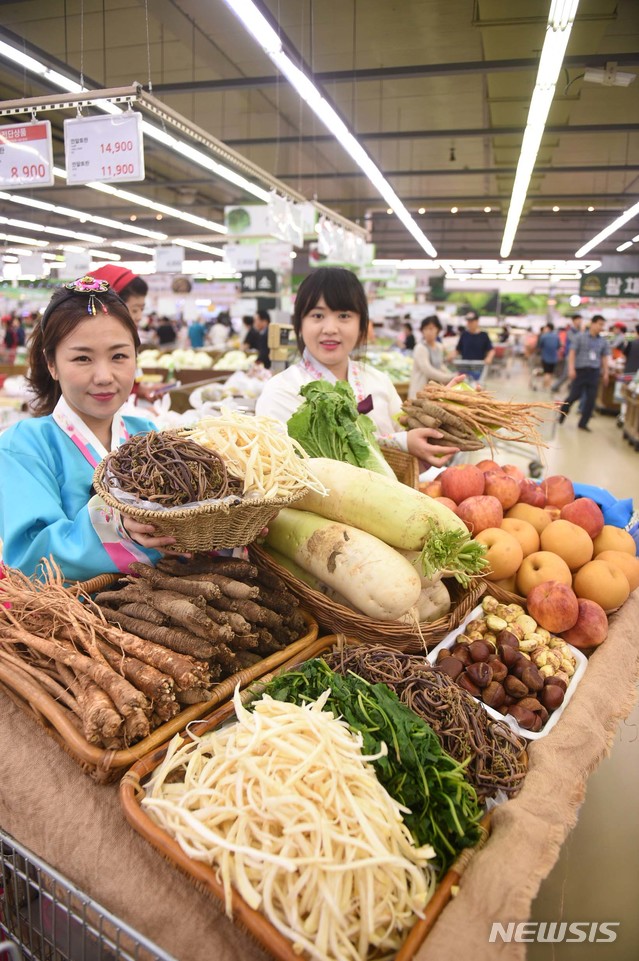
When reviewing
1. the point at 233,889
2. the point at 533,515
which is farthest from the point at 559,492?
the point at 233,889

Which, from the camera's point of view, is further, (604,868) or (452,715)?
(604,868)

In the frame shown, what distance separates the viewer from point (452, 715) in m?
1.34

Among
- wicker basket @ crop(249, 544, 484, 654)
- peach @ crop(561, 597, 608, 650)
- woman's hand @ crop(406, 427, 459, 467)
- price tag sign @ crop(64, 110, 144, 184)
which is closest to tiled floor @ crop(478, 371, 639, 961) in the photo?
peach @ crop(561, 597, 608, 650)

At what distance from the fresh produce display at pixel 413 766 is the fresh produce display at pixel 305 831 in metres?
0.03

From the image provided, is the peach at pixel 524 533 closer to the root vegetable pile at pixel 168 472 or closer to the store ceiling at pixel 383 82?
the root vegetable pile at pixel 168 472

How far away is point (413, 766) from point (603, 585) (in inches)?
47.1

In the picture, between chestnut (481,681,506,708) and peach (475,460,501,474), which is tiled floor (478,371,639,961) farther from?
peach (475,460,501,474)

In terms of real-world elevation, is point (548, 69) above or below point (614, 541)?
above

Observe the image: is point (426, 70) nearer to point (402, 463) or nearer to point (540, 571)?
point (402, 463)

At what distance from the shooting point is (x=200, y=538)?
1.40 meters

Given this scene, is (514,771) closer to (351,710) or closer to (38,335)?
(351,710)

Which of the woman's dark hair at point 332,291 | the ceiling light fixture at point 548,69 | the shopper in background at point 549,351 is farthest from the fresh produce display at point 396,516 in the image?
the shopper in background at point 549,351

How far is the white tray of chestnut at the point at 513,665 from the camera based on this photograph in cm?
157

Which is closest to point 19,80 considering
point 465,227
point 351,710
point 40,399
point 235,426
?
point 40,399
